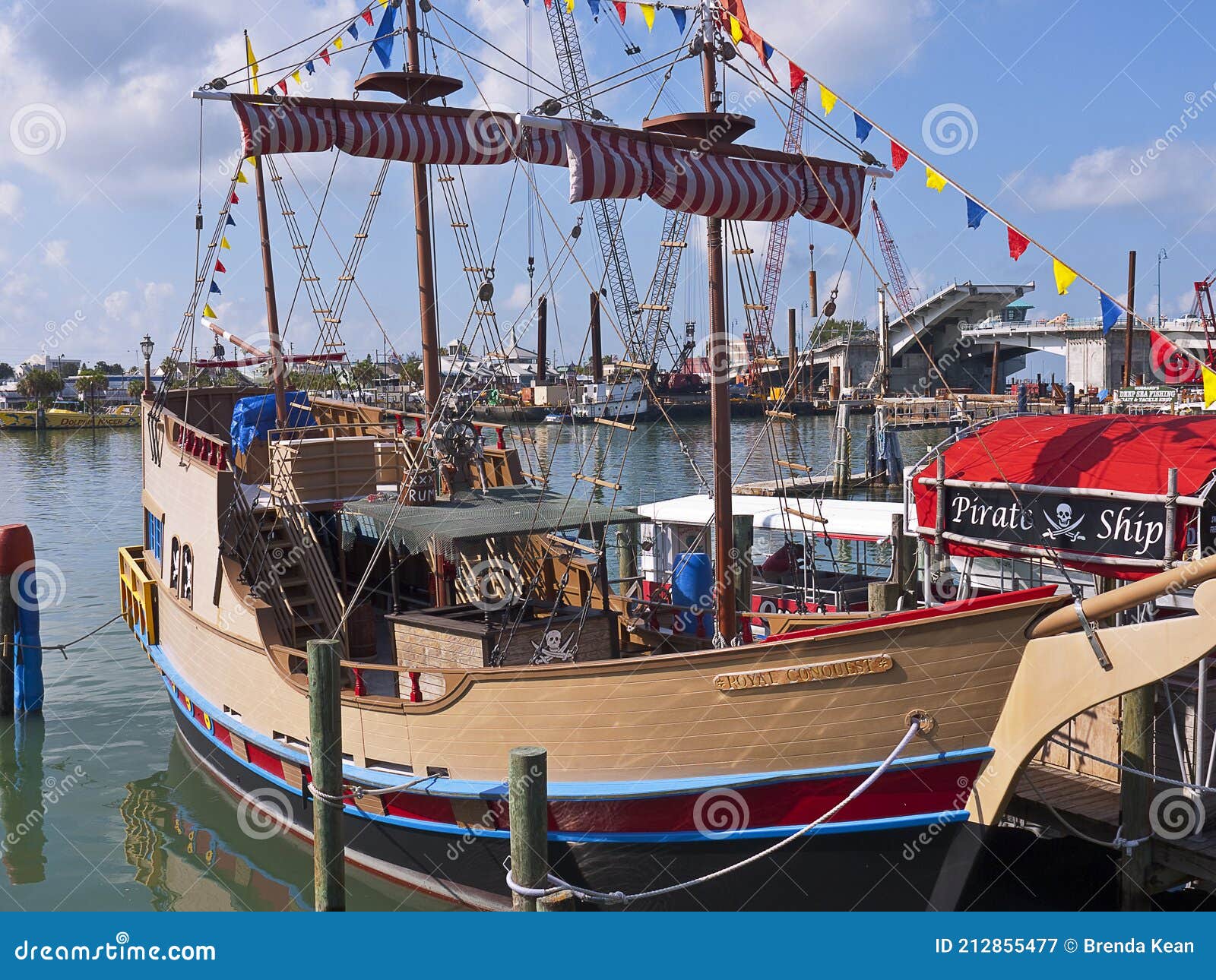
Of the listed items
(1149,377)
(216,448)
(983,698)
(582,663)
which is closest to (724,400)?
(582,663)

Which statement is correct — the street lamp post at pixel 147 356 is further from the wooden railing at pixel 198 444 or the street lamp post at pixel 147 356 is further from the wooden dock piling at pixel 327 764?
the wooden dock piling at pixel 327 764

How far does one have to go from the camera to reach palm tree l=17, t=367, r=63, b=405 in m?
112

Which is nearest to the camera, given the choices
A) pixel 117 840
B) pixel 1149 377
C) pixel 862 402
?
pixel 117 840

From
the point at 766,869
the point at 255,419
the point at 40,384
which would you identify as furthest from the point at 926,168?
the point at 40,384

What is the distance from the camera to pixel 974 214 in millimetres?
11109

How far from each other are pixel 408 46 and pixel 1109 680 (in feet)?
41.9

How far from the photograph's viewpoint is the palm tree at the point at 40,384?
112 meters

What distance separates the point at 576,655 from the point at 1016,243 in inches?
235

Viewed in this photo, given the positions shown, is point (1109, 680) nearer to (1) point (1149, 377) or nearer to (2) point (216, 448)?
(2) point (216, 448)

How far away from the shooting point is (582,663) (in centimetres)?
1040

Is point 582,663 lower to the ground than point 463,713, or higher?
higher
